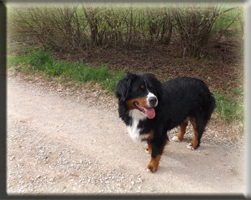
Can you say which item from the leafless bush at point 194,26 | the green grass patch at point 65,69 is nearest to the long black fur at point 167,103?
the green grass patch at point 65,69

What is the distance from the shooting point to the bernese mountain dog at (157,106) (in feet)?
9.59

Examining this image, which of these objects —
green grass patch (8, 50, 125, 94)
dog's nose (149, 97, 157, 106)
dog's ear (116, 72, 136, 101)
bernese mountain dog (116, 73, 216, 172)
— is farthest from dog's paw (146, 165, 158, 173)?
green grass patch (8, 50, 125, 94)

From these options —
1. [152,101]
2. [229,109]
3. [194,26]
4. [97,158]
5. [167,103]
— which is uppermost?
[194,26]

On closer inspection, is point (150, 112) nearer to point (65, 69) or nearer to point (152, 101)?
point (152, 101)

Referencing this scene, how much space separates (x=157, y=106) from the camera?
121 inches

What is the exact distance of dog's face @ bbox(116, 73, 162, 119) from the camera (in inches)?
112

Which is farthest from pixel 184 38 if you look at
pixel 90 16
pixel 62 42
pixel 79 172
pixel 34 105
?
pixel 79 172

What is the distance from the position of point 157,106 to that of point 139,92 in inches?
15.7

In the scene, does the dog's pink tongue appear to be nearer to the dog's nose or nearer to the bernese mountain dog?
the bernese mountain dog

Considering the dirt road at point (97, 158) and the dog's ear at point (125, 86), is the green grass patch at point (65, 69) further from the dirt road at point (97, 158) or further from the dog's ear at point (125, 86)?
the dog's ear at point (125, 86)

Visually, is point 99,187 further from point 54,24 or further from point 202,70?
point 54,24

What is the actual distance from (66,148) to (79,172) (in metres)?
0.64

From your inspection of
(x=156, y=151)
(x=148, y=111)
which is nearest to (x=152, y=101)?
(x=148, y=111)

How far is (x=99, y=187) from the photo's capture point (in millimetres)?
2932
